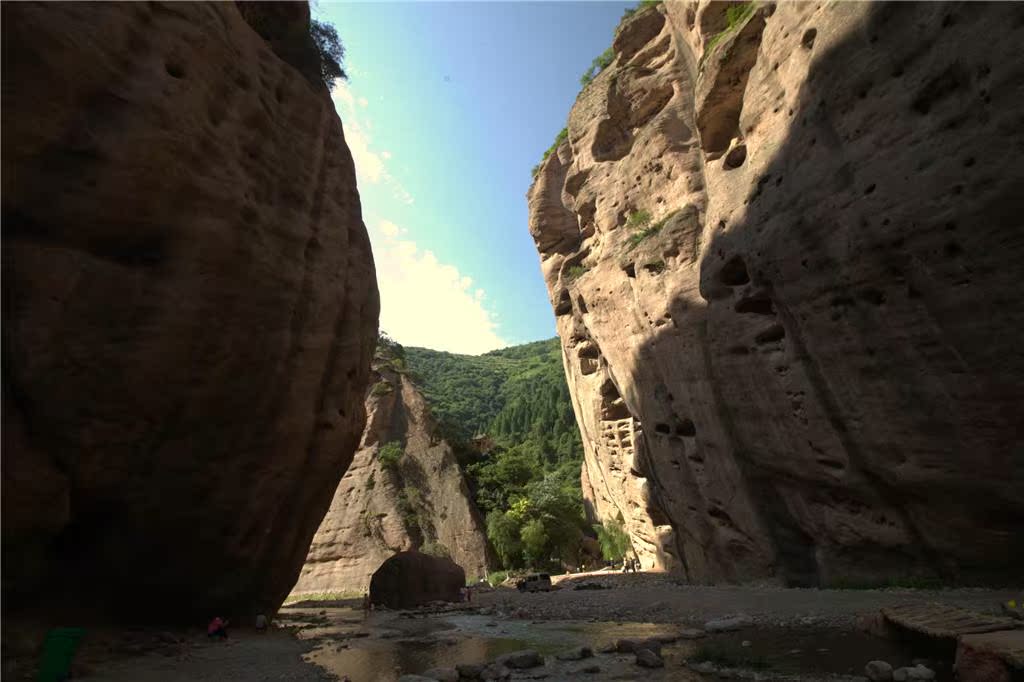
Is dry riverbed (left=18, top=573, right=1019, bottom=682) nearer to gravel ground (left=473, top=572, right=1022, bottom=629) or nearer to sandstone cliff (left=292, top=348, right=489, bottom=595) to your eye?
gravel ground (left=473, top=572, right=1022, bottom=629)

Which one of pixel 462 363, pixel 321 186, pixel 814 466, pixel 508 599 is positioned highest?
pixel 462 363

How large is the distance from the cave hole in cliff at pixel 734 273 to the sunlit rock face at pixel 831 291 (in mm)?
91

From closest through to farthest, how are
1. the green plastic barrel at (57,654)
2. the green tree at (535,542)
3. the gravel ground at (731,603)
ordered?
the green plastic barrel at (57,654)
the gravel ground at (731,603)
the green tree at (535,542)

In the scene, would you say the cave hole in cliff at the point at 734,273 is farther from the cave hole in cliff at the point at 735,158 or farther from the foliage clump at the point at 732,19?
the foliage clump at the point at 732,19

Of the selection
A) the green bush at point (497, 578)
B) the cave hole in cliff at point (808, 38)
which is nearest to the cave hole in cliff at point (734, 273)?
the cave hole in cliff at point (808, 38)

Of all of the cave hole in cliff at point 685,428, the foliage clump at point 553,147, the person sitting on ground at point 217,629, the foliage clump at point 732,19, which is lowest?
the person sitting on ground at point 217,629

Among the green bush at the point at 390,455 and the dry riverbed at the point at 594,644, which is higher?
the green bush at the point at 390,455

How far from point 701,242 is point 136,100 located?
50.8 ft

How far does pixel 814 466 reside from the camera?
13570mm

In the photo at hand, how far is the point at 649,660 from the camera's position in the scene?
839 cm

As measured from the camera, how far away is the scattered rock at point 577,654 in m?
9.41

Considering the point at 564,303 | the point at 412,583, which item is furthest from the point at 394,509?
the point at 564,303

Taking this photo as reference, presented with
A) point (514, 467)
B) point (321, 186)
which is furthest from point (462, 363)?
point (321, 186)

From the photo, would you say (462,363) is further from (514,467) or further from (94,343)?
(94,343)
